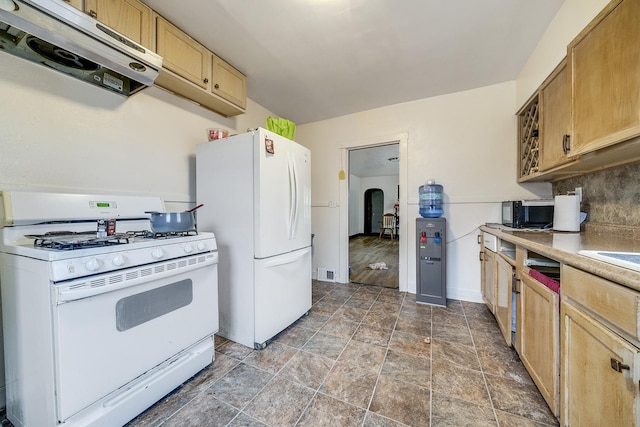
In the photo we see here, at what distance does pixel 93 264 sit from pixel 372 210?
29.9 feet

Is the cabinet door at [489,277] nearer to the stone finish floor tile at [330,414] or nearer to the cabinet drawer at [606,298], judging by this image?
the cabinet drawer at [606,298]

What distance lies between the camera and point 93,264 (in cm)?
97

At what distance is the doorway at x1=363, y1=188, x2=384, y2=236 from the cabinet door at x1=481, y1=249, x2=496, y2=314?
6.94 m

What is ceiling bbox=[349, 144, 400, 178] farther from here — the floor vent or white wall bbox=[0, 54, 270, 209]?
white wall bbox=[0, 54, 270, 209]

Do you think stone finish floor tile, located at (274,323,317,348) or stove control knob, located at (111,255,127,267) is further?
stone finish floor tile, located at (274,323,317,348)

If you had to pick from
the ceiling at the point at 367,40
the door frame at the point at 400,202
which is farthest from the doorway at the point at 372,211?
the ceiling at the point at 367,40

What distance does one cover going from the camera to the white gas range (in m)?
0.92

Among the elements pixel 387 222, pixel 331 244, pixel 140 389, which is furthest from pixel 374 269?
pixel 387 222

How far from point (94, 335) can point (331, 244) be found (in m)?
2.70

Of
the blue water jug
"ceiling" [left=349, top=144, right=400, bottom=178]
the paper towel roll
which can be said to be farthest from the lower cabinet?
"ceiling" [left=349, top=144, right=400, bottom=178]

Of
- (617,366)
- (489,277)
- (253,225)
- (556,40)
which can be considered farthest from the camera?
(489,277)

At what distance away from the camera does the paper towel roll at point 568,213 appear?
64.0 inches

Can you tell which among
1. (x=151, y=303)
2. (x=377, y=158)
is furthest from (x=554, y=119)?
(x=377, y=158)

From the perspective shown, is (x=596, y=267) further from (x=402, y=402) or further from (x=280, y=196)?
(x=280, y=196)
